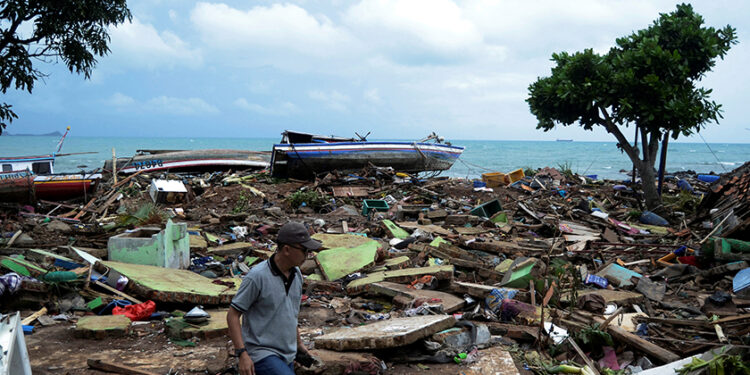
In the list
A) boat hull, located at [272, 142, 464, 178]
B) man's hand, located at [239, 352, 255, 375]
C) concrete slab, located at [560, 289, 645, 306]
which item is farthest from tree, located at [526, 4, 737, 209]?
man's hand, located at [239, 352, 255, 375]

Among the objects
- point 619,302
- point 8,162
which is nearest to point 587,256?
point 619,302

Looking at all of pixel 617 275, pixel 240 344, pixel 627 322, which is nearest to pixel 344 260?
pixel 627 322

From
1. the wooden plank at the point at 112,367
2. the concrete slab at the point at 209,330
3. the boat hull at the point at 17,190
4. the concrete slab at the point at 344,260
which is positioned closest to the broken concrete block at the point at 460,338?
the concrete slab at the point at 209,330

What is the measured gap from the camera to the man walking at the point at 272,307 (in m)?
2.93

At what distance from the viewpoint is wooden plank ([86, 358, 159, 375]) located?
3.82 m

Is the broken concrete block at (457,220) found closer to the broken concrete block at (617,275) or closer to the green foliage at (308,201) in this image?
the green foliage at (308,201)

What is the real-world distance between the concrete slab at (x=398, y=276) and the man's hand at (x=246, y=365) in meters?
3.57

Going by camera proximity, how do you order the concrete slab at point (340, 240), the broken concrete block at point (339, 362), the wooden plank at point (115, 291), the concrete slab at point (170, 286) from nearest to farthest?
1. the broken concrete block at point (339, 362)
2. the concrete slab at point (170, 286)
3. the wooden plank at point (115, 291)
4. the concrete slab at point (340, 240)

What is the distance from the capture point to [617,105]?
39.1 feet

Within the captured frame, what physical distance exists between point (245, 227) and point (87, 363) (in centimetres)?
646

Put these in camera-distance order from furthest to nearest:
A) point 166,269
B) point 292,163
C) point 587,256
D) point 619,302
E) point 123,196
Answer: point 292,163 → point 123,196 → point 587,256 → point 166,269 → point 619,302

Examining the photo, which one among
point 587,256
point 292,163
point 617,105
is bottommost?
point 587,256

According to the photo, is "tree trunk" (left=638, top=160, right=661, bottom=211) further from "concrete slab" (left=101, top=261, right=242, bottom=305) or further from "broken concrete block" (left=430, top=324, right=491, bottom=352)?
"concrete slab" (left=101, top=261, right=242, bottom=305)

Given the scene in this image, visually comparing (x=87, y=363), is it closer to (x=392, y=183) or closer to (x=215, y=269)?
(x=215, y=269)
